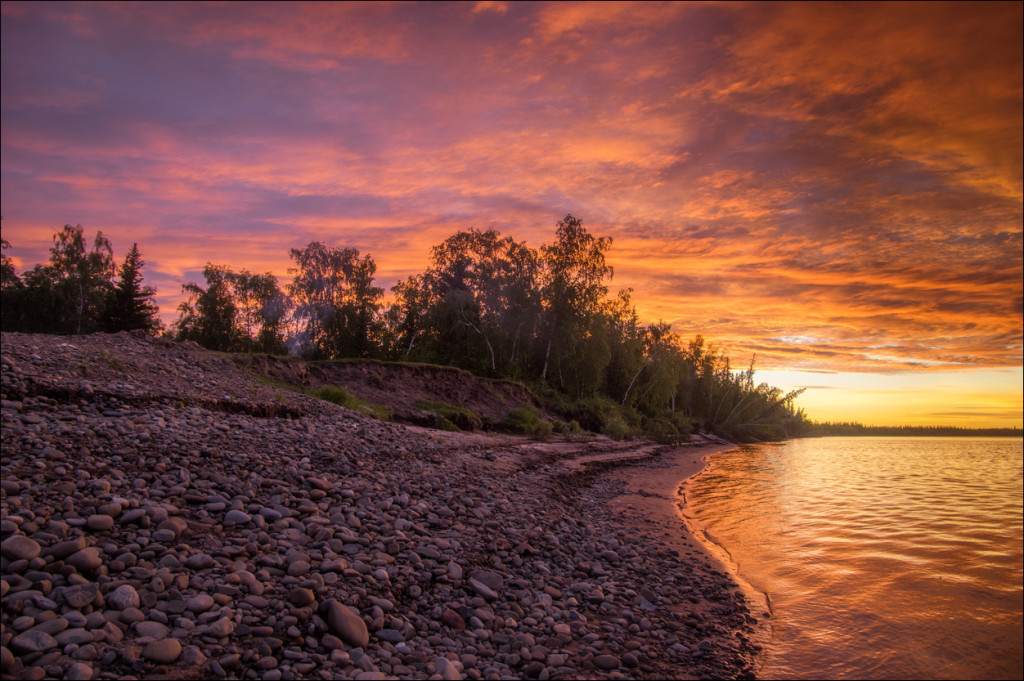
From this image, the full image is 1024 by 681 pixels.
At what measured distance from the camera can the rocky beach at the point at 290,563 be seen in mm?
4500

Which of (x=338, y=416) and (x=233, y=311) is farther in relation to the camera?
(x=233, y=311)

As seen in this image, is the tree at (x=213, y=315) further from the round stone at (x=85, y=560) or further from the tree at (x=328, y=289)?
the round stone at (x=85, y=560)

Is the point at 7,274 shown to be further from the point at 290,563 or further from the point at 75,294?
the point at 290,563

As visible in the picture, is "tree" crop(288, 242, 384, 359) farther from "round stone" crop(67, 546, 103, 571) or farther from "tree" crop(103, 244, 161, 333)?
"round stone" crop(67, 546, 103, 571)

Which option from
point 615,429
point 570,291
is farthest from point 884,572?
point 570,291

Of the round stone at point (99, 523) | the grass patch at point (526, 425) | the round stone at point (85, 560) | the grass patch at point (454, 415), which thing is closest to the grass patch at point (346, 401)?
the grass patch at point (454, 415)

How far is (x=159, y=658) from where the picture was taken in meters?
4.09

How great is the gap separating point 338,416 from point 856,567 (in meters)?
13.2

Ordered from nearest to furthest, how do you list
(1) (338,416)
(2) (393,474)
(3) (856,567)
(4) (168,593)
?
(4) (168,593), (3) (856,567), (2) (393,474), (1) (338,416)

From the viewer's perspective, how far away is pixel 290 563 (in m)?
5.92

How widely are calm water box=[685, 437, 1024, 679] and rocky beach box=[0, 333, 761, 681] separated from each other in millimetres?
944

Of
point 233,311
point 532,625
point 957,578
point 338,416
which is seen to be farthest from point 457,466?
point 233,311

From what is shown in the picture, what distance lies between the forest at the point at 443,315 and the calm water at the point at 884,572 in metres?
21.4

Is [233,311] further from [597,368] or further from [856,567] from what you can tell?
[856,567]
